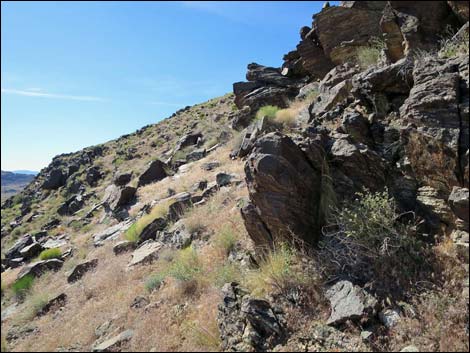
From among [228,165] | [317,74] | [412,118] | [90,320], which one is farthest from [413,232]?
[317,74]

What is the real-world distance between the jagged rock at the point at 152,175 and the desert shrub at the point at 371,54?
1243 centimetres

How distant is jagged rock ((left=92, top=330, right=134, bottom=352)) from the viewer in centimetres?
501

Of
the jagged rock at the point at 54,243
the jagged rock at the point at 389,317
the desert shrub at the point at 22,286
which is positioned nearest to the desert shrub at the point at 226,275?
the jagged rock at the point at 389,317

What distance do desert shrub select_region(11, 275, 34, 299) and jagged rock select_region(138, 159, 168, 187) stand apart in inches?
378

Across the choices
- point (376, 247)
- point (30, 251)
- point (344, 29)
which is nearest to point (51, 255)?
point (30, 251)

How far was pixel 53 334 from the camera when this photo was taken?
228 inches

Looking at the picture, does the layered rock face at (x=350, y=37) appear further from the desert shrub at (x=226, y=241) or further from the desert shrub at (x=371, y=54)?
the desert shrub at (x=226, y=241)

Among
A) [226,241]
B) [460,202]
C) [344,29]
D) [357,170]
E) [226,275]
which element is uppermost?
[344,29]

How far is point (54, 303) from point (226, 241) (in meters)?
4.32

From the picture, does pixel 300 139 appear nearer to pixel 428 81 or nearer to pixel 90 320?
pixel 428 81

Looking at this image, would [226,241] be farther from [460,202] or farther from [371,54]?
[371,54]

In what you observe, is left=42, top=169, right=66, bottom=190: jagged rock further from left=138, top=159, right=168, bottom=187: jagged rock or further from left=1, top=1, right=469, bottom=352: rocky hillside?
left=1, top=1, right=469, bottom=352: rocky hillside

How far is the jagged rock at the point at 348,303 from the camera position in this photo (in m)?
4.45

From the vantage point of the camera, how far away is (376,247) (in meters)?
5.23
